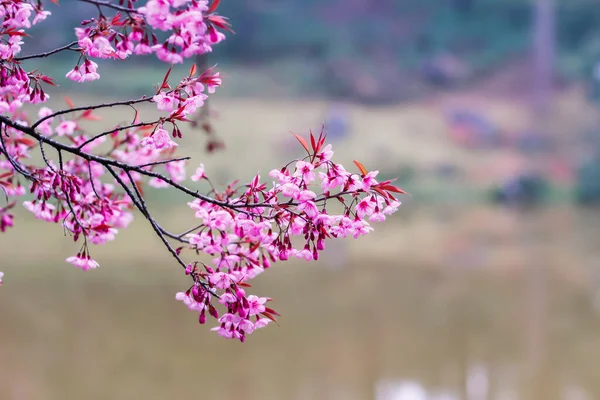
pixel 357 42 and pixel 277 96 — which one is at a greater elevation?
pixel 357 42

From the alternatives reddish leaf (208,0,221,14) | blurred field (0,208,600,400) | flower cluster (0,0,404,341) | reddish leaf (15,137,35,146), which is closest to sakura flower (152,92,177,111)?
flower cluster (0,0,404,341)

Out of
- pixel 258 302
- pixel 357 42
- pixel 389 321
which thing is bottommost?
pixel 258 302

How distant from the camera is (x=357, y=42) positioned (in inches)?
249

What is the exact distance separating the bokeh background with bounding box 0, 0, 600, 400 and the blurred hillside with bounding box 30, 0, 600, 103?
0.7 inches

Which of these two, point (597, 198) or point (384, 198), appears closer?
point (384, 198)

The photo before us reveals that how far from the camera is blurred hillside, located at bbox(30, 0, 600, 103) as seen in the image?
20.5 ft

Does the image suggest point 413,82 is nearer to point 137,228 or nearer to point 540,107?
point 540,107

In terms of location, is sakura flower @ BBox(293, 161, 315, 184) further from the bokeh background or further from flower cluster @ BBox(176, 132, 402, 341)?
the bokeh background

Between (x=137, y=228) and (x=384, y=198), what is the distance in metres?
4.73

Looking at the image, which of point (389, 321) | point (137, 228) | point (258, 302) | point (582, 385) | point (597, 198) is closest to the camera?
point (258, 302)

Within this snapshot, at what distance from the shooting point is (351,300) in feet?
13.8

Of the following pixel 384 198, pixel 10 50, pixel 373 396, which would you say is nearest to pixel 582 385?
pixel 373 396

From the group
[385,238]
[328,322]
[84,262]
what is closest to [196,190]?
[84,262]

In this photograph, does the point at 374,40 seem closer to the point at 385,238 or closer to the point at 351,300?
the point at 385,238
